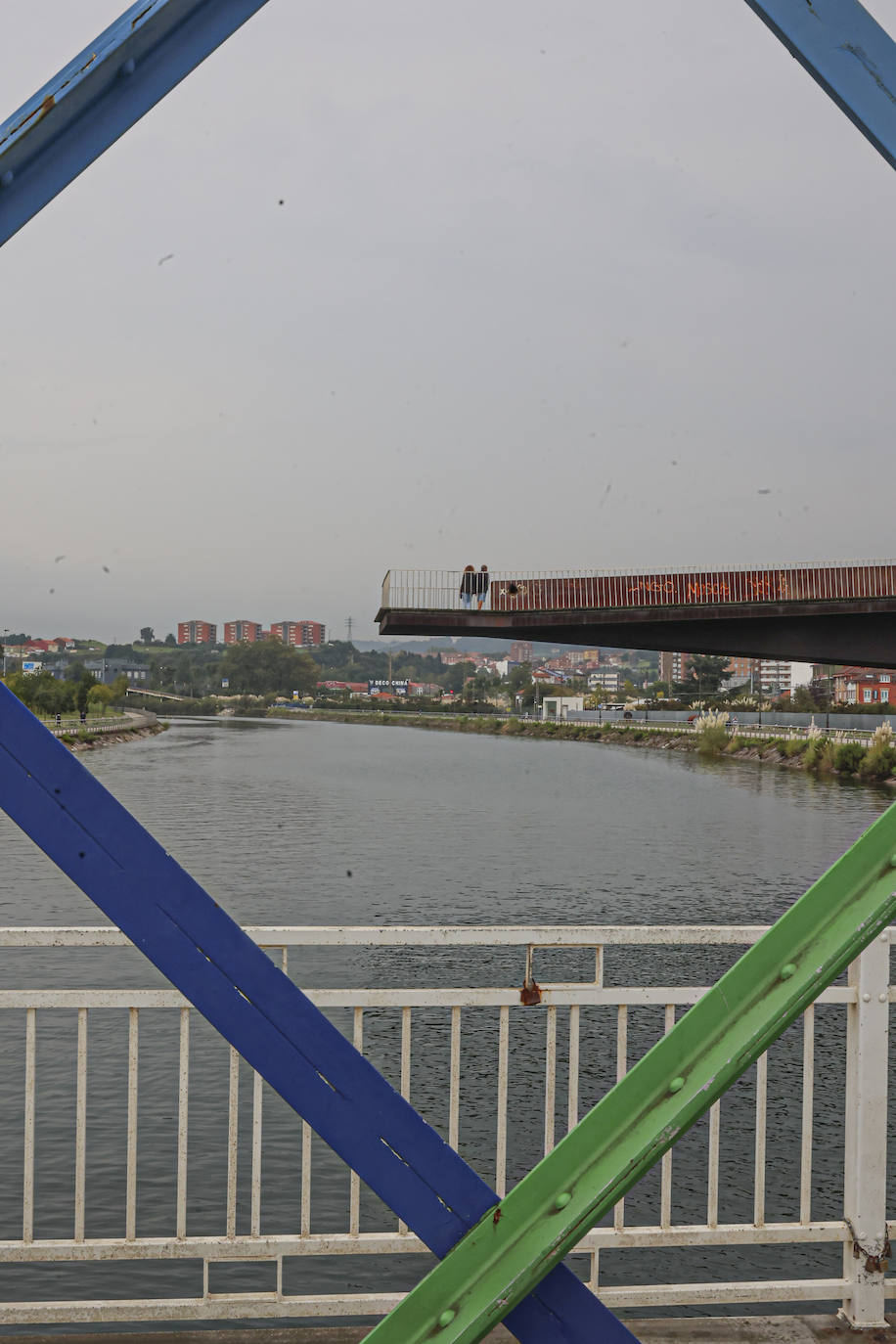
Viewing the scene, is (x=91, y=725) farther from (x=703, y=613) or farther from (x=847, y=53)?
(x=847, y=53)

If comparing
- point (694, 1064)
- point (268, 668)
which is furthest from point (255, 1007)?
point (268, 668)

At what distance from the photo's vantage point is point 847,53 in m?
1.72

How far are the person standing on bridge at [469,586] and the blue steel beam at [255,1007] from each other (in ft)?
85.7

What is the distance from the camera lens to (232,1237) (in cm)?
373

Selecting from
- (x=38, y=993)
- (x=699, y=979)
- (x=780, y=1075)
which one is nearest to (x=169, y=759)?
(x=699, y=979)

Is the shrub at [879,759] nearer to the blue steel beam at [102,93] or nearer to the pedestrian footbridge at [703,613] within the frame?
the pedestrian footbridge at [703,613]

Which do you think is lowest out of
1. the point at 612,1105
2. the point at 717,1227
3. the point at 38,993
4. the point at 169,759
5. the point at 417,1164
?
the point at 169,759

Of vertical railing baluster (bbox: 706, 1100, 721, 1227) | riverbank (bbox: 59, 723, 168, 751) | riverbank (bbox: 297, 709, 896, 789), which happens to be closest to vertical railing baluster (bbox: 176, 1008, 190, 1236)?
vertical railing baluster (bbox: 706, 1100, 721, 1227)

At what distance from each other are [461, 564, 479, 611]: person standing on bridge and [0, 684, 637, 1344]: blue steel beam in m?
26.1

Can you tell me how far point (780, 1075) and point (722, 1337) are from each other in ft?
42.6

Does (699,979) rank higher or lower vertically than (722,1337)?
lower

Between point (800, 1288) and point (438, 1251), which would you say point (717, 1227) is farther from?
point (438, 1251)

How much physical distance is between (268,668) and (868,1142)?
122940mm

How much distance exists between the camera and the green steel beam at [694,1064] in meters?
1.58
